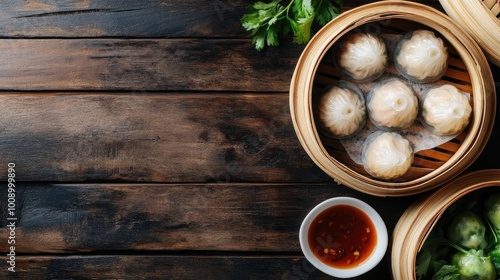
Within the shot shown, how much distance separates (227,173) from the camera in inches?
90.5

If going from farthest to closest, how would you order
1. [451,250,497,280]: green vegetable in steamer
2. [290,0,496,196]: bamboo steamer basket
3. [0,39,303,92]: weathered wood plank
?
[0,39,303,92]: weathered wood plank
[451,250,497,280]: green vegetable in steamer
[290,0,496,196]: bamboo steamer basket

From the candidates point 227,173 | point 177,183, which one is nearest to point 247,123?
point 227,173

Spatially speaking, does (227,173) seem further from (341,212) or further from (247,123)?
(341,212)

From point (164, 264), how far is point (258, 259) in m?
0.37

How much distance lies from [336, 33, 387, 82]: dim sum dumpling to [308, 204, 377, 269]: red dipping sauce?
0.49 meters

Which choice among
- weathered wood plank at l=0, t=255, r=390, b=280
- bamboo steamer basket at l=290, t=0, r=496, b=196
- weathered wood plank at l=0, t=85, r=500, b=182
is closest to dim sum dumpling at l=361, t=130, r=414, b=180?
bamboo steamer basket at l=290, t=0, r=496, b=196

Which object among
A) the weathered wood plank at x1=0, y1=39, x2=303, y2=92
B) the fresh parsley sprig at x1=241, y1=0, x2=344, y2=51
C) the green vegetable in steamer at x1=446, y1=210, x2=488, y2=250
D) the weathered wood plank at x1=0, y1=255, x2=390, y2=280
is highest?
the fresh parsley sprig at x1=241, y1=0, x2=344, y2=51

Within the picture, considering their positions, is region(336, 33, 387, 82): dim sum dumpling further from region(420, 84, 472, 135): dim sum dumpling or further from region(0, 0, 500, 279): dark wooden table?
region(0, 0, 500, 279): dark wooden table

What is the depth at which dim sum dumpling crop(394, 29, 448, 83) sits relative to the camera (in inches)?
79.8

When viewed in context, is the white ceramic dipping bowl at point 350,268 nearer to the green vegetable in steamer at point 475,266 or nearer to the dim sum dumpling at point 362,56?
the green vegetable in steamer at point 475,266

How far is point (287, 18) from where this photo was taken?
216cm

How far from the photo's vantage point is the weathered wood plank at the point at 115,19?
7.54 feet

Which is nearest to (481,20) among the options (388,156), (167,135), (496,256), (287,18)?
(388,156)

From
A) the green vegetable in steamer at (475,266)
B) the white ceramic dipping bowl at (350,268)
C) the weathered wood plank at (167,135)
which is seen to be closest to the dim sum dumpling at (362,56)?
the weathered wood plank at (167,135)
